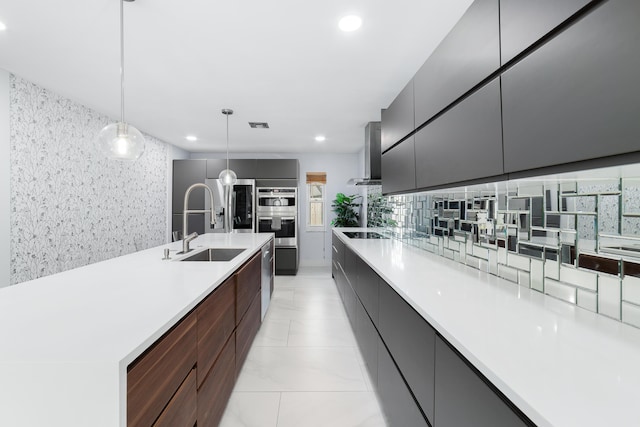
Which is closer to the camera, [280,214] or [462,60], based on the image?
[462,60]

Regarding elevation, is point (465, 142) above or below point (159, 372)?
above

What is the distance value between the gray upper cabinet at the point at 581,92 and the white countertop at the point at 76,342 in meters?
1.30

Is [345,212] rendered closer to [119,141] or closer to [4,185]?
[119,141]

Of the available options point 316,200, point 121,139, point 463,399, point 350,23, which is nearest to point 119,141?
point 121,139

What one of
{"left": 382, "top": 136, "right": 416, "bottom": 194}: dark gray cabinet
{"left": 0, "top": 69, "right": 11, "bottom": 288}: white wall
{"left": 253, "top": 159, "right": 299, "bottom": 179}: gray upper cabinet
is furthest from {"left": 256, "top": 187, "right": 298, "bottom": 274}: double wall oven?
{"left": 0, "top": 69, "right": 11, "bottom": 288}: white wall

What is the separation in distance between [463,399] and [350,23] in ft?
6.85

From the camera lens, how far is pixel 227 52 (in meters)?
2.32

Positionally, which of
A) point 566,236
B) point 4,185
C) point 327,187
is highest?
point 327,187

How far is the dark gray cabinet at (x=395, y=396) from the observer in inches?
47.2

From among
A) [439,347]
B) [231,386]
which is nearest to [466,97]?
[439,347]

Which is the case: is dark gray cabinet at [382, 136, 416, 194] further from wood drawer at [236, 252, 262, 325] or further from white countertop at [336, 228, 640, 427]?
wood drawer at [236, 252, 262, 325]

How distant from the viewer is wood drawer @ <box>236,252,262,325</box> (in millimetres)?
2070

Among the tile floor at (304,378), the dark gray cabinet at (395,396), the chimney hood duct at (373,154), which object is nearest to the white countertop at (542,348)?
the dark gray cabinet at (395,396)

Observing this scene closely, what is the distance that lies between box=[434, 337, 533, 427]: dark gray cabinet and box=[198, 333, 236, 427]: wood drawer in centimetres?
99
